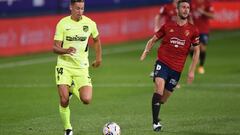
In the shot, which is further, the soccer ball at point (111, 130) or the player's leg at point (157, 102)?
the player's leg at point (157, 102)

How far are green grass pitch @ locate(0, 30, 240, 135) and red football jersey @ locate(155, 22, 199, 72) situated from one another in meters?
1.29

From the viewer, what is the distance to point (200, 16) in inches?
976

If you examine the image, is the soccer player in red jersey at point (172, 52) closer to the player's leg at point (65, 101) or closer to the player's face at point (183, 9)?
the player's face at point (183, 9)

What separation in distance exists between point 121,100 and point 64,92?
538cm

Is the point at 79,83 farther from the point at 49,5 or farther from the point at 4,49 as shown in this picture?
the point at 49,5

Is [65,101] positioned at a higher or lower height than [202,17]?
higher

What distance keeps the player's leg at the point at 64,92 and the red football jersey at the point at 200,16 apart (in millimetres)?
11614

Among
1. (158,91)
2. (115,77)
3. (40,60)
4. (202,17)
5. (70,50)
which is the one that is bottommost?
(40,60)

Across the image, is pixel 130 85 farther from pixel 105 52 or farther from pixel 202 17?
pixel 105 52

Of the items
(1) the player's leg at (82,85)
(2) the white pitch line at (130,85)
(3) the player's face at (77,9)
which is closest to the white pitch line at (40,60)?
(2) the white pitch line at (130,85)

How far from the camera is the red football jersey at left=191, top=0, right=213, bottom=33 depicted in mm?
24578

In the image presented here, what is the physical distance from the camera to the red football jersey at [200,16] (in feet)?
80.6

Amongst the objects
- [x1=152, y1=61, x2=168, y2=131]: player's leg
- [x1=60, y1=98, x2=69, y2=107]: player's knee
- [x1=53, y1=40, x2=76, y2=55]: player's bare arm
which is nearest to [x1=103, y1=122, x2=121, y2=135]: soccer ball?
[x1=60, y1=98, x2=69, y2=107]: player's knee

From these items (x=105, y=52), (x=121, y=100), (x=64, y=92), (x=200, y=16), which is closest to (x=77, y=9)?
(x=64, y=92)
